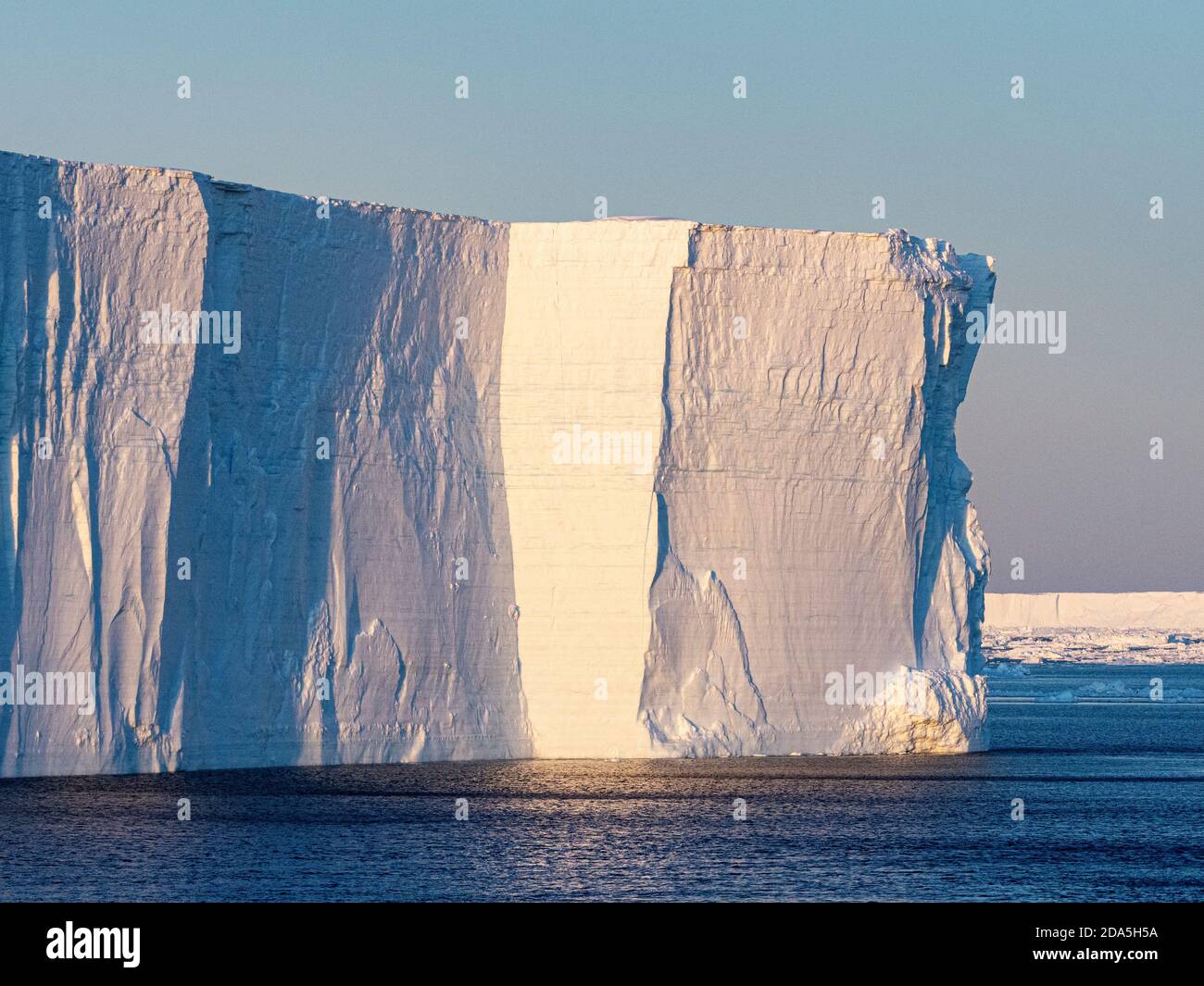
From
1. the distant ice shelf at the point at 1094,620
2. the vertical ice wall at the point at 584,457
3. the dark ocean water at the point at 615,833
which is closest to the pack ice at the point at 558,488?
the vertical ice wall at the point at 584,457

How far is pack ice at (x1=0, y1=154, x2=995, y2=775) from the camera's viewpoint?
25688 mm

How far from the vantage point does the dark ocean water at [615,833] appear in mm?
17938

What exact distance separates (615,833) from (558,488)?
27.5 ft

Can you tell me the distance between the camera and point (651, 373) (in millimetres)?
28766

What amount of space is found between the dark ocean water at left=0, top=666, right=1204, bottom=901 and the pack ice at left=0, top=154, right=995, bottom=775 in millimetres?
921

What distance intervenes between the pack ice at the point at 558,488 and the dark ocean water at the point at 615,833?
0.92 metres

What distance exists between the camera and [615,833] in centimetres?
2152

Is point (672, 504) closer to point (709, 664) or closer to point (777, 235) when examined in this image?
point (709, 664)

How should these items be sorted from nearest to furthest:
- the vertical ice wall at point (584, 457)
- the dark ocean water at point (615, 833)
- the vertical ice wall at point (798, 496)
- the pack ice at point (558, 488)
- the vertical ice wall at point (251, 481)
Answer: the dark ocean water at point (615, 833) → the vertical ice wall at point (251, 481) → the pack ice at point (558, 488) → the vertical ice wall at point (584, 457) → the vertical ice wall at point (798, 496)

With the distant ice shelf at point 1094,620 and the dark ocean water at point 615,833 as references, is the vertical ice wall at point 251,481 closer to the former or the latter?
the dark ocean water at point 615,833

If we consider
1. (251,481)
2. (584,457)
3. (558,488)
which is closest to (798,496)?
(584,457)

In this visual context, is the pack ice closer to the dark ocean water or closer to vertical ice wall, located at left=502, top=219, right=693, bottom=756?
vertical ice wall, located at left=502, top=219, right=693, bottom=756

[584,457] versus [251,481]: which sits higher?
[584,457]

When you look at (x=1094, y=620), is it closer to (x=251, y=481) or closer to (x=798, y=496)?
(x=798, y=496)
